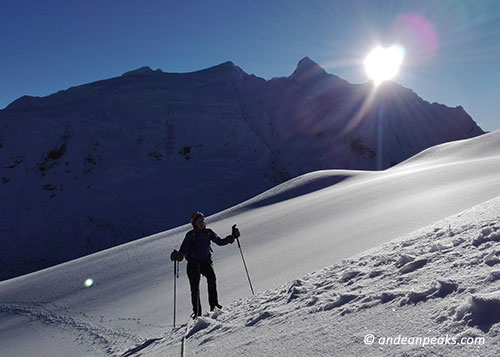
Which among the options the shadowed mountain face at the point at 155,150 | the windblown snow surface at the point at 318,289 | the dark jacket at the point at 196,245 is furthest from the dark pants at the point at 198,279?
the shadowed mountain face at the point at 155,150

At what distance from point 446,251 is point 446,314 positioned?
154 centimetres

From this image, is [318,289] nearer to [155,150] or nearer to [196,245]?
[196,245]

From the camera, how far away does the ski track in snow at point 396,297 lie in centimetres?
231

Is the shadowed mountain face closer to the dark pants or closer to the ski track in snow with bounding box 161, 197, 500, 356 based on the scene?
the dark pants

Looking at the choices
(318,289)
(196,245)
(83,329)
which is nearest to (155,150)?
(83,329)

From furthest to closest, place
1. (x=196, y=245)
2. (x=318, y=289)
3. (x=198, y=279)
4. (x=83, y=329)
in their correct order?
1. (x=83, y=329)
2. (x=196, y=245)
3. (x=198, y=279)
4. (x=318, y=289)

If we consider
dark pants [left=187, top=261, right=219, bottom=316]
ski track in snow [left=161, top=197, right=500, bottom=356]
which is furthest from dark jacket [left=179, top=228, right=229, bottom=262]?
ski track in snow [left=161, top=197, right=500, bottom=356]

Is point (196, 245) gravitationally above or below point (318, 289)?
above

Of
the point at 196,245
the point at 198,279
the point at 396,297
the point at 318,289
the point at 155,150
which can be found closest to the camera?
the point at 396,297

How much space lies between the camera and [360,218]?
9570 millimetres

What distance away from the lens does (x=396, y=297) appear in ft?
9.79

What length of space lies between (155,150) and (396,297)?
42.7 meters

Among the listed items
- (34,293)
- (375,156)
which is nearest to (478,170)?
(34,293)

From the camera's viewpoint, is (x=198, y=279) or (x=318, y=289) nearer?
(x=318, y=289)
